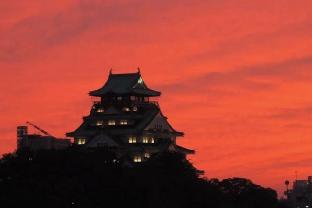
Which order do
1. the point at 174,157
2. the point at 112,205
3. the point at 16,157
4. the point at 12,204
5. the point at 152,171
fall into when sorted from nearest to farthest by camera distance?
1. the point at 12,204
2. the point at 112,205
3. the point at 16,157
4. the point at 152,171
5. the point at 174,157

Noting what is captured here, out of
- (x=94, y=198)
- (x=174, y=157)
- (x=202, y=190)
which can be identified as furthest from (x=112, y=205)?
(x=174, y=157)

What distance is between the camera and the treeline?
137 metres

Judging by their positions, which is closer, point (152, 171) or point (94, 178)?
point (94, 178)

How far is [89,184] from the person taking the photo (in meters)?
144

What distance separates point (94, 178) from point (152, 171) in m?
18.5

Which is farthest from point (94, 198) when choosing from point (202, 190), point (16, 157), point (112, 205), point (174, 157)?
point (174, 157)

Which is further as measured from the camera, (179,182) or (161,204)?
(179,182)

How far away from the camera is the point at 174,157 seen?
17838cm

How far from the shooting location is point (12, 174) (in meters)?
146

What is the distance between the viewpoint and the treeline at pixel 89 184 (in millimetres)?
136750

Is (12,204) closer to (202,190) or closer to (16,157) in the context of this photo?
(16,157)

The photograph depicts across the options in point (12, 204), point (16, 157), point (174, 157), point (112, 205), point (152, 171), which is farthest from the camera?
point (174, 157)

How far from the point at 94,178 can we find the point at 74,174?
12.2ft

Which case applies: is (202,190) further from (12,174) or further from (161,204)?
(12,174)
